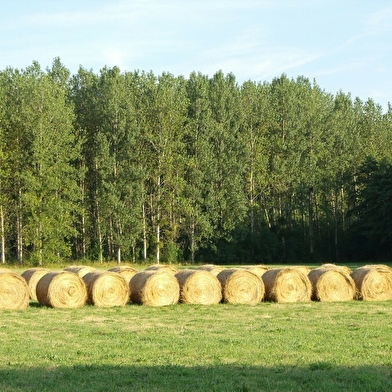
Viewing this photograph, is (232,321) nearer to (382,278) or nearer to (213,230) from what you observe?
(382,278)

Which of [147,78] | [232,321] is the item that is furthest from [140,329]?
[147,78]

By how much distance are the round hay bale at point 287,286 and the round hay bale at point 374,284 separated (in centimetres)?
174

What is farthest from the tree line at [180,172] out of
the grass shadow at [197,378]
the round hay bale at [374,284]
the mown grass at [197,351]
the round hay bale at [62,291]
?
the grass shadow at [197,378]

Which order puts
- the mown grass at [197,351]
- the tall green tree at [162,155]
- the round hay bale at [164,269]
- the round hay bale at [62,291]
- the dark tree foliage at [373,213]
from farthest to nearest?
1. the dark tree foliage at [373,213]
2. the tall green tree at [162,155]
3. the round hay bale at [164,269]
4. the round hay bale at [62,291]
5. the mown grass at [197,351]

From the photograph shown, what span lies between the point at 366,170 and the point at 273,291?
1651 inches

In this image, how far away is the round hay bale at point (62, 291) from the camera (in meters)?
19.7

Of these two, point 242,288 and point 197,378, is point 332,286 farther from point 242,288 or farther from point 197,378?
point 197,378

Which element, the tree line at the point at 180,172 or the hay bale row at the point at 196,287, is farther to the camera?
the tree line at the point at 180,172

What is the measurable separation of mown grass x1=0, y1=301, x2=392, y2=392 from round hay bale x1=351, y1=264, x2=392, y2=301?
356cm

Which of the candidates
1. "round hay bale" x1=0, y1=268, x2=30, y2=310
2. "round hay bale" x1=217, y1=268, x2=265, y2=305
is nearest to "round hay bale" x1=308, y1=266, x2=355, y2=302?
"round hay bale" x1=217, y1=268, x2=265, y2=305

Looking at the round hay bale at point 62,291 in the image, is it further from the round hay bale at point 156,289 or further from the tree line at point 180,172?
the tree line at point 180,172

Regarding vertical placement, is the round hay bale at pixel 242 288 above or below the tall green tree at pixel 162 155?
below

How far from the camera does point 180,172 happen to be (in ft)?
188

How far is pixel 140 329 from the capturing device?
14.7 meters
